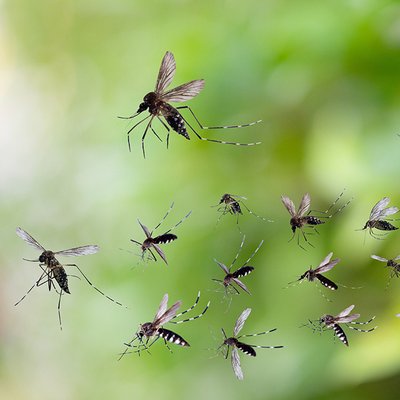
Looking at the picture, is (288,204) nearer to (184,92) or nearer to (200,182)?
(184,92)

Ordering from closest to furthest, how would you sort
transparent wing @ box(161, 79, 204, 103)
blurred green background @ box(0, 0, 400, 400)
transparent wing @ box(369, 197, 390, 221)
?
transparent wing @ box(161, 79, 204, 103), transparent wing @ box(369, 197, 390, 221), blurred green background @ box(0, 0, 400, 400)

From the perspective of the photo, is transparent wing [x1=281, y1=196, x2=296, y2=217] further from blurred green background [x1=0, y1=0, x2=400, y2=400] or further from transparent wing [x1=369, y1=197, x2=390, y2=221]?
blurred green background [x1=0, y1=0, x2=400, y2=400]

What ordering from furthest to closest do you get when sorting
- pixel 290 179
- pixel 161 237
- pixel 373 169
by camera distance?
pixel 290 179, pixel 373 169, pixel 161 237

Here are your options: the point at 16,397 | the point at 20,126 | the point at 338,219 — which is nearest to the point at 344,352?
the point at 338,219

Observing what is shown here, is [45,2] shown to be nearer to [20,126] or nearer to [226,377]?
[20,126]

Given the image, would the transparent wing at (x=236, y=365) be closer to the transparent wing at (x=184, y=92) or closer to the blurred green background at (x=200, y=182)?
the transparent wing at (x=184, y=92)

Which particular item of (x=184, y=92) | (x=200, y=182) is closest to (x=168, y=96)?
(x=184, y=92)

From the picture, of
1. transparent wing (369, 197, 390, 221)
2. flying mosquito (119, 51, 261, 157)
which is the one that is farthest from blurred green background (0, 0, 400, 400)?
flying mosquito (119, 51, 261, 157)
